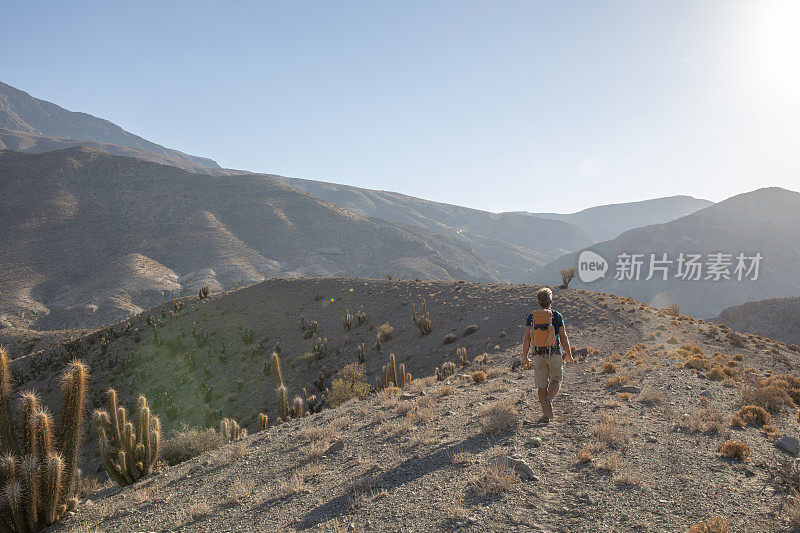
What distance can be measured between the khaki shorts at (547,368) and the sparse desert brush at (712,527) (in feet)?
9.76

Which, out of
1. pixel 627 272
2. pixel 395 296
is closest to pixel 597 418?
pixel 395 296

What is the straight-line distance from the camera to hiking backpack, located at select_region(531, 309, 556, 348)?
6.58m

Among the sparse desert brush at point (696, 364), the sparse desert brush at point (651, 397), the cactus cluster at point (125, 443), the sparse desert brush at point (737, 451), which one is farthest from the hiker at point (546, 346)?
the sparse desert brush at point (696, 364)

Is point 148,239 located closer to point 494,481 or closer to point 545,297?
point 545,297

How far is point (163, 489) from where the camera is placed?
6973 mm

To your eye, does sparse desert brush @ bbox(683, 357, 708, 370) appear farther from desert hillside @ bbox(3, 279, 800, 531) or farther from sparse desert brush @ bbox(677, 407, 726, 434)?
sparse desert brush @ bbox(677, 407, 726, 434)

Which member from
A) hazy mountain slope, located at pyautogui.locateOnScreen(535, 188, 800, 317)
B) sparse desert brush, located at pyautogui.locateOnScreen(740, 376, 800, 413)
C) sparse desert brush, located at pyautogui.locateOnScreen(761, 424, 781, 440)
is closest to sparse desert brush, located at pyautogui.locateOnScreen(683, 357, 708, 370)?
sparse desert brush, located at pyautogui.locateOnScreen(740, 376, 800, 413)

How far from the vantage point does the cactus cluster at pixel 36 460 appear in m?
5.81

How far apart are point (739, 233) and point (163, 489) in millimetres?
129757

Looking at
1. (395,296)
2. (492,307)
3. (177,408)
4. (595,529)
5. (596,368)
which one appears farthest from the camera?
(395,296)

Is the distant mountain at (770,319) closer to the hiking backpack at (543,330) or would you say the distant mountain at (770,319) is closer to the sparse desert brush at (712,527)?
the hiking backpack at (543,330)

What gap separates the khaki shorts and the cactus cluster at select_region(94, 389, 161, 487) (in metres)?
8.25

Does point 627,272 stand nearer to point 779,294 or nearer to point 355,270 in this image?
point 779,294

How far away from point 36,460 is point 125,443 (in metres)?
2.10
